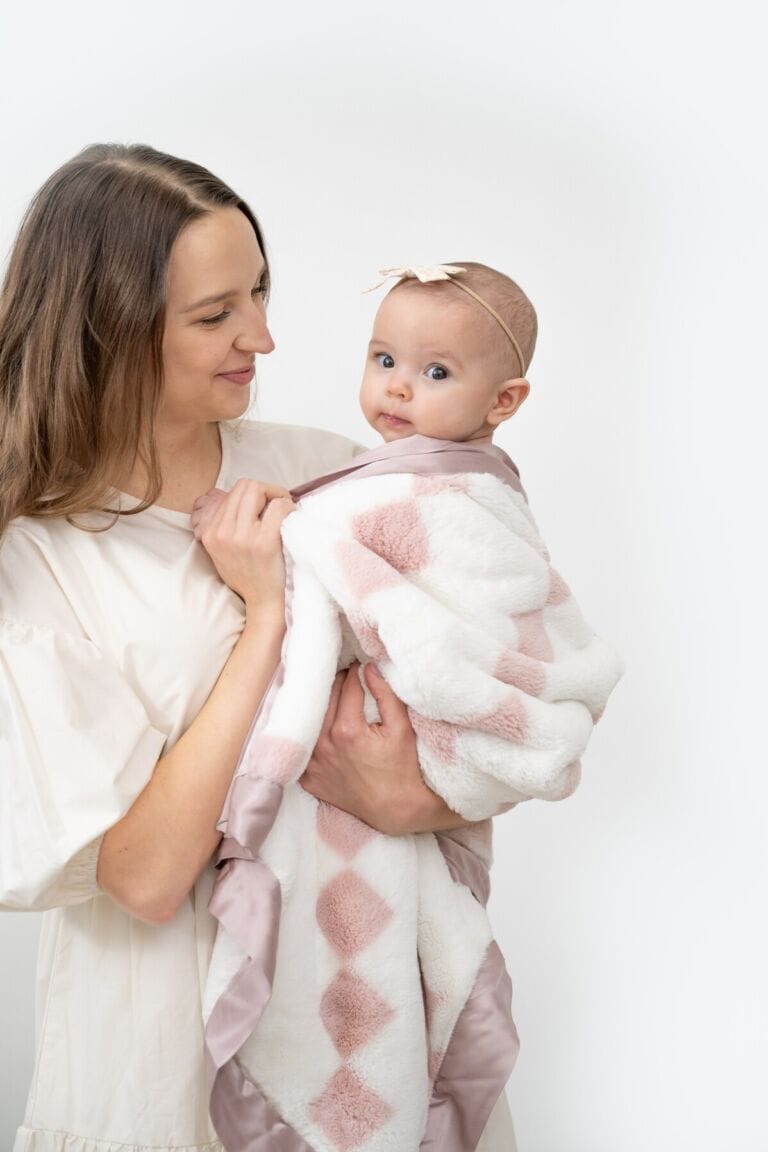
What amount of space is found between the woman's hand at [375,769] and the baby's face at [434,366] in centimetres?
33

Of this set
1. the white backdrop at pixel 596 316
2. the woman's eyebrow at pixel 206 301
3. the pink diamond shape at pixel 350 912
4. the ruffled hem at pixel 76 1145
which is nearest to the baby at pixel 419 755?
the pink diamond shape at pixel 350 912

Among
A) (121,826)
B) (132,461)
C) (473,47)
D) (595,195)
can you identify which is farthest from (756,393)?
(121,826)

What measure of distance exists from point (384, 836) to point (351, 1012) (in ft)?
0.70

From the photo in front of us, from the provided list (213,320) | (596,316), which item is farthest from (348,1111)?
(596,316)

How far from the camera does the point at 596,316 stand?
8.25 ft

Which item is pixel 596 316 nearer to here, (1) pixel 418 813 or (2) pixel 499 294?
(2) pixel 499 294

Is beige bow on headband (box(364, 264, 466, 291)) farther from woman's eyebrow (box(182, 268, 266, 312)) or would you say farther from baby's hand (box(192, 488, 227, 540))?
baby's hand (box(192, 488, 227, 540))

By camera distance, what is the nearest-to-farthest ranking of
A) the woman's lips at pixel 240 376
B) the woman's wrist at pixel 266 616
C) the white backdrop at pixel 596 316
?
the woman's wrist at pixel 266 616
the woman's lips at pixel 240 376
the white backdrop at pixel 596 316

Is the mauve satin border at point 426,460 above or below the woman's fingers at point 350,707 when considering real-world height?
above

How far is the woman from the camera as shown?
1.54 meters

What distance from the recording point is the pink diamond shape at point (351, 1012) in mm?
1577

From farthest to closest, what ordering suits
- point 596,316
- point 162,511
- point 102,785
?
point 596,316, point 162,511, point 102,785

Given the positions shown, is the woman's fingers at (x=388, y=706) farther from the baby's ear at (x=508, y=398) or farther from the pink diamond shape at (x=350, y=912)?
the baby's ear at (x=508, y=398)

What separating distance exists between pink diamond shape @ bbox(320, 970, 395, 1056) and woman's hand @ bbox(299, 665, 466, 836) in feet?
0.62
